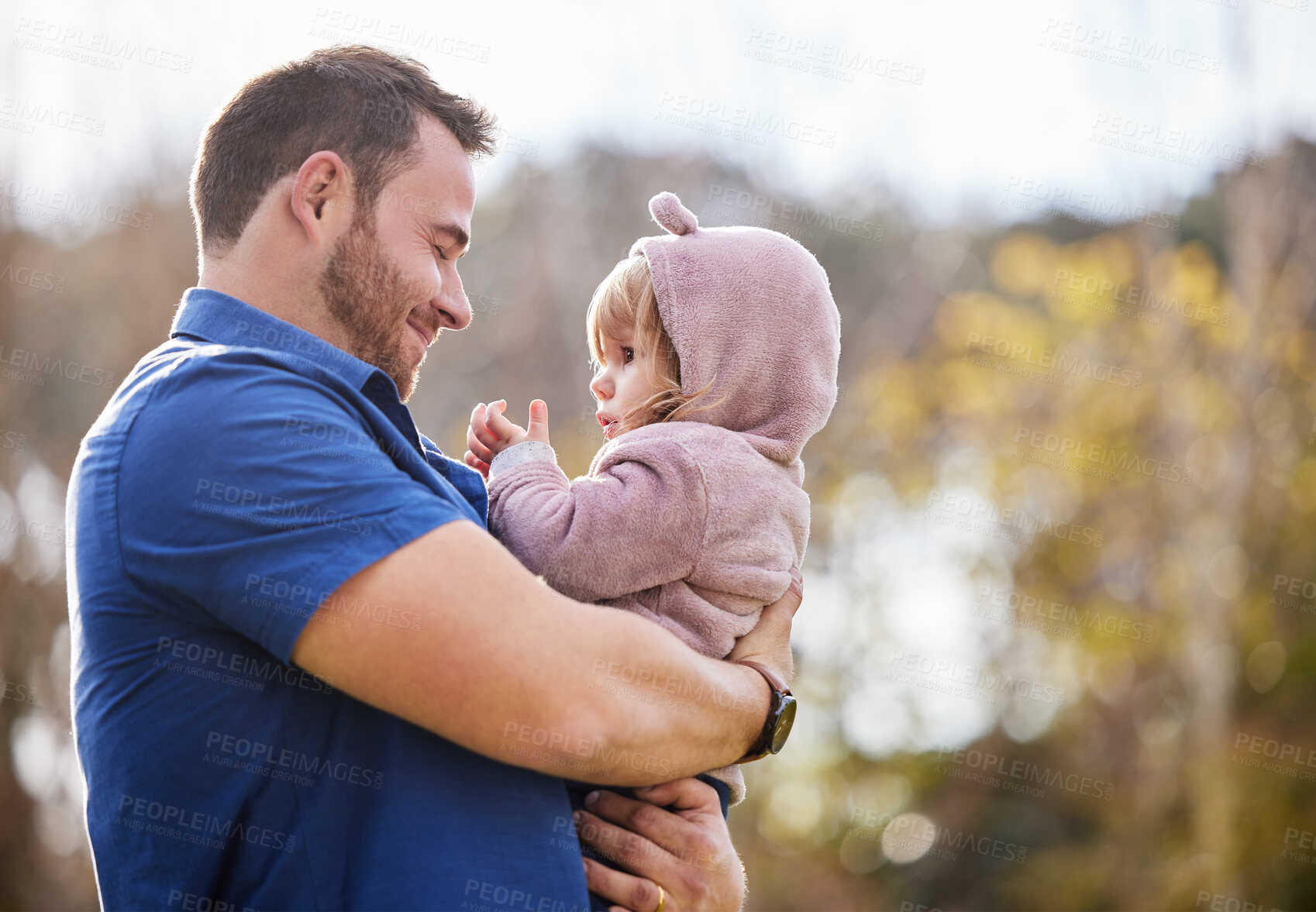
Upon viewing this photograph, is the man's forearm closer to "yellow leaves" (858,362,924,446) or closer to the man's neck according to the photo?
the man's neck

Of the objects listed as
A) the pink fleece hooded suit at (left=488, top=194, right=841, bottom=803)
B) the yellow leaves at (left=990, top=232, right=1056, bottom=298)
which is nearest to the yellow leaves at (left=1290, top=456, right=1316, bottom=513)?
the yellow leaves at (left=990, top=232, right=1056, bottom=298)

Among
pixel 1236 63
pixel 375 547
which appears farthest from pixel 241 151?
pixel 1236 63

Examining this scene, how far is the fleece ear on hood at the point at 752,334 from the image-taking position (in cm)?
181

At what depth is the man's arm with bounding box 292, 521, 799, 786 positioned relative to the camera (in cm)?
122

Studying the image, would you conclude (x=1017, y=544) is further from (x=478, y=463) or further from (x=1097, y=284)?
(x=478, y=463)

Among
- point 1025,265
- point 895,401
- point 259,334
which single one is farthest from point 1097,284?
point 259,334

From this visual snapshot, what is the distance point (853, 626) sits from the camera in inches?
312

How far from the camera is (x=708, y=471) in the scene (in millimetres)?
1674

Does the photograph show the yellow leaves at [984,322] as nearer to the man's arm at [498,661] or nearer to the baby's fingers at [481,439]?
the baby's fingers at [481,439]

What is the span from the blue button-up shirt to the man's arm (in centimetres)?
4

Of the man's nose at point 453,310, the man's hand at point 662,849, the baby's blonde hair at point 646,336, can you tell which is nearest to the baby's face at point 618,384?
the baby's blonde hair at point 646,336

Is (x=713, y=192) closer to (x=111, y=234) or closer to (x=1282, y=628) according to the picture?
(x=111, y=234)

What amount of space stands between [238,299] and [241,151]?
306 mm

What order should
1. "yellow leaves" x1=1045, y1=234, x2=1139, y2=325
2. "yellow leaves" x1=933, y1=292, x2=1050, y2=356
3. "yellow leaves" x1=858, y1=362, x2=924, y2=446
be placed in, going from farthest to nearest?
1. "yellow leaves" x1=858, y1=362, x2=924, y2=446
2. "yellow leaves" x1=933, y1=292, x2=1050, y2=356
3. "yellow leaves" x1=1045, y1=234, x2=1139, y2=325
